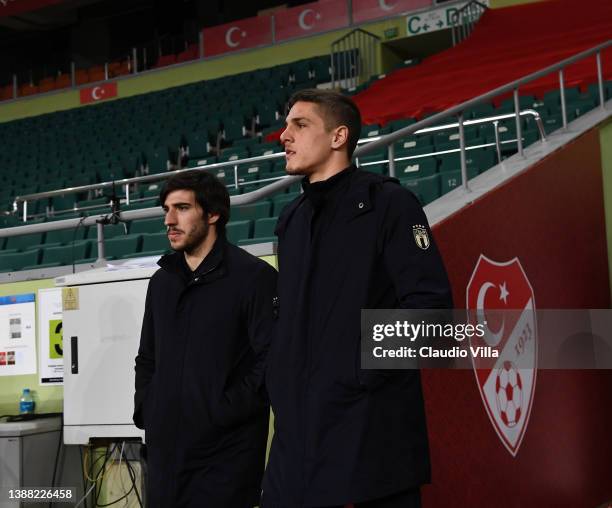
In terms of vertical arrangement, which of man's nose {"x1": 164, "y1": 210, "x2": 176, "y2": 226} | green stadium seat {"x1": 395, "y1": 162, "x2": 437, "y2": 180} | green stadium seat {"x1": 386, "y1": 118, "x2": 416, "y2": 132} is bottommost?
man's nose {"x1": 164, "y1": 210, "x2": 176, "y2": 226}

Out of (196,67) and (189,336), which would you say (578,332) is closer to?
(189,336)

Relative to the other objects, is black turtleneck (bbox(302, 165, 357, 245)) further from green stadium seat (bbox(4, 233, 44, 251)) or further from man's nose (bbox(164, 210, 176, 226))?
green stadium seat (bbox(4, 233, 44, 251))

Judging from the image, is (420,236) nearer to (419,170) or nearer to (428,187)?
(428,187)

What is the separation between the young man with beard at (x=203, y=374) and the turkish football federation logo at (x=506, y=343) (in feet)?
3.99

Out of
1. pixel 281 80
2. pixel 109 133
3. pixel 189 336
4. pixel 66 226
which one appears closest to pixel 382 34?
pixel 281 80

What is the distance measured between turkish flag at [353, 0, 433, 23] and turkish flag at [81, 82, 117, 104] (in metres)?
4.50

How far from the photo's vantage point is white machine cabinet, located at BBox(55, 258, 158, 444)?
10.5 feet

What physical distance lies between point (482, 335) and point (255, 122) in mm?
8558

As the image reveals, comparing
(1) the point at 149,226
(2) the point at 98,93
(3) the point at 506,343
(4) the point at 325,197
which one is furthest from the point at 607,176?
(2) the point at 98,93

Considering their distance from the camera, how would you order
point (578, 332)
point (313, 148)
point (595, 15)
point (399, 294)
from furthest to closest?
point (595, 15) → point (578, 332) → point (313, 148) → point (399, 294)

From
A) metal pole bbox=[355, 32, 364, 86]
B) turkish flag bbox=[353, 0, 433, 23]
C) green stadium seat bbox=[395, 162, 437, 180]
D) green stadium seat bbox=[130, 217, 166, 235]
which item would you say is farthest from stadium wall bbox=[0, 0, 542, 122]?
green stadium seat bbox=[130, 217, 166, 235]

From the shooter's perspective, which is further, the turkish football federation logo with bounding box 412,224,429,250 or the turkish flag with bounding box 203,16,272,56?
the turkish flag with bounding box 203,16,272,56

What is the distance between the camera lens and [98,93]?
1519cm

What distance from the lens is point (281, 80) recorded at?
1231 cm
